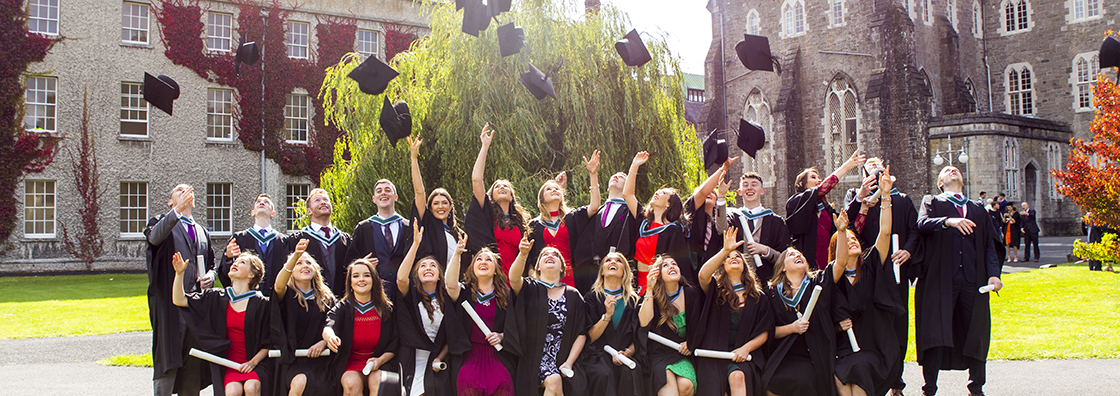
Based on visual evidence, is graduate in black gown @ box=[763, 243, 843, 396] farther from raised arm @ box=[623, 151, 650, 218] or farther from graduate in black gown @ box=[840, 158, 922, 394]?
raised arm @ box=[623, 151, 650, 218]

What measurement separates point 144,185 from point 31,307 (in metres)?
9.65

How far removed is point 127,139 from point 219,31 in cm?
435

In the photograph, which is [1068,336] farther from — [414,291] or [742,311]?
[414,291]

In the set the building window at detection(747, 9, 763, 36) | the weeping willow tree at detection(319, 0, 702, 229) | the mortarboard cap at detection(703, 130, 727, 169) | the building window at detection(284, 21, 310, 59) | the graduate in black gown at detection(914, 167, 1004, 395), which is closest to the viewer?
the graduate in black gown at detection(914, 167, 1004, 395)

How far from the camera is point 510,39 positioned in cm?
1229

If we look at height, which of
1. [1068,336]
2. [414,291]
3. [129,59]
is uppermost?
[129,59]

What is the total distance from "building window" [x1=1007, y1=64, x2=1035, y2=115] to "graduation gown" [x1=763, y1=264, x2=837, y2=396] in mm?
33552

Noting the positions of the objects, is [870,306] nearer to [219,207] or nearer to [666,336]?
[666,336]

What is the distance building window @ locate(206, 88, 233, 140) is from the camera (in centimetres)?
2470

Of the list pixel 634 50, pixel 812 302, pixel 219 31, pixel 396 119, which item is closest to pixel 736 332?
pixel 812 302

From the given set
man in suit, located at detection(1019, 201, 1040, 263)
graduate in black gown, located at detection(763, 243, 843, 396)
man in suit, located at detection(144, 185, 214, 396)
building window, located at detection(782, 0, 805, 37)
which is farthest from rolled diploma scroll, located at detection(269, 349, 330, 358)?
building window, located at detection(782, 0, 805, 37)

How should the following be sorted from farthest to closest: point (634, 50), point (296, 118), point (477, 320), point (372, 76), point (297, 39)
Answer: point (297, 39) → point (296, 118) → point (634, 50) → point (372, 76) → point (477, 320)

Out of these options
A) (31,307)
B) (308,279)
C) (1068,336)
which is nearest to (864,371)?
(308,279)

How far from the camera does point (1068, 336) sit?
9.84 metres
